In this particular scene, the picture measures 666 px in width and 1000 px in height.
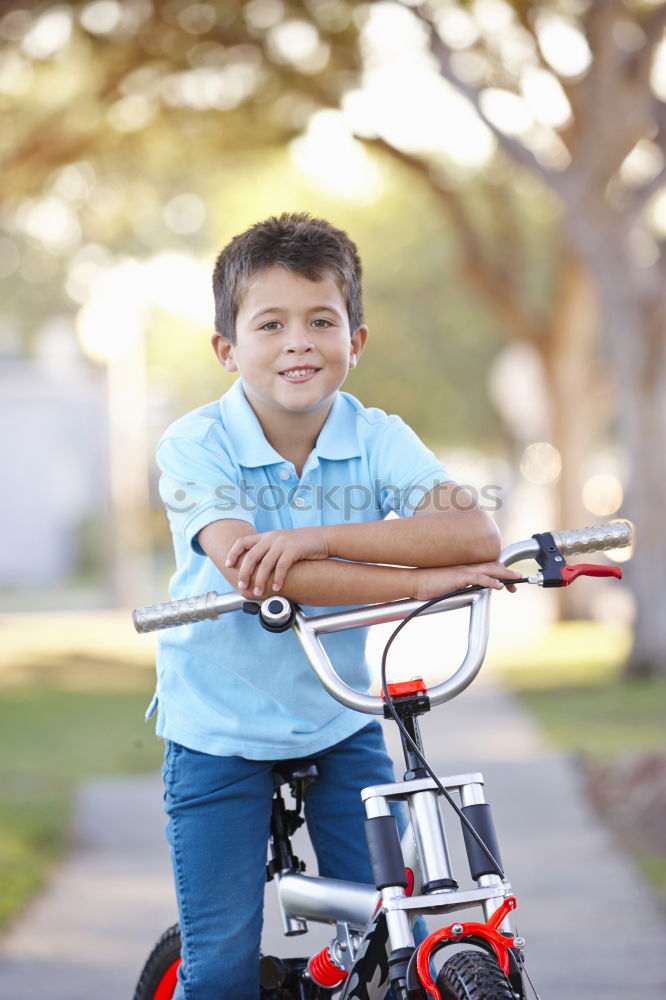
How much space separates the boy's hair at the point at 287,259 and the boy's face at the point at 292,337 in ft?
0.06

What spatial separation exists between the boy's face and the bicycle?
448 mm

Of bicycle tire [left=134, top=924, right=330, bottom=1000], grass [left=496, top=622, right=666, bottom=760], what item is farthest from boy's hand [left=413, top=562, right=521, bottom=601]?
grass [left=496, top=622, right=666, bottom=760]

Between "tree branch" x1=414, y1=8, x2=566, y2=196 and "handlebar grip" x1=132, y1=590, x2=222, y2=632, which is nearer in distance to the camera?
"handlebar grip" x1=132, y1=590, x2=222, y2=632

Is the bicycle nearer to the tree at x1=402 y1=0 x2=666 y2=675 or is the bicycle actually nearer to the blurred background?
the blurred background

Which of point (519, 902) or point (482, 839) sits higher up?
point (519, 902)

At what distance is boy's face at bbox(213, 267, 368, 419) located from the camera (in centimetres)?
238

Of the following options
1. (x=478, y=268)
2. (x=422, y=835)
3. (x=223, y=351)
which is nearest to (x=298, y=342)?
(x=223, y=351)

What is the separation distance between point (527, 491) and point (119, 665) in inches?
652

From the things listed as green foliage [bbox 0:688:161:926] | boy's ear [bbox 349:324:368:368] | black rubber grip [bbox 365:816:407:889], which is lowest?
black rubber grip [bbox 365:816:407:889]

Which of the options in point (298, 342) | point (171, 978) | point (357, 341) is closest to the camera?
point (298, 342)

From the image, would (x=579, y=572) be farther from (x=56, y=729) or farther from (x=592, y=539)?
(x=56, y=729)

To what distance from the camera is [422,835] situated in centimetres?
197

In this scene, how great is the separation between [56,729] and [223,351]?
23.3 feet

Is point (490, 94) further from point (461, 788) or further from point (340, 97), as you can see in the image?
point (461, 788)
